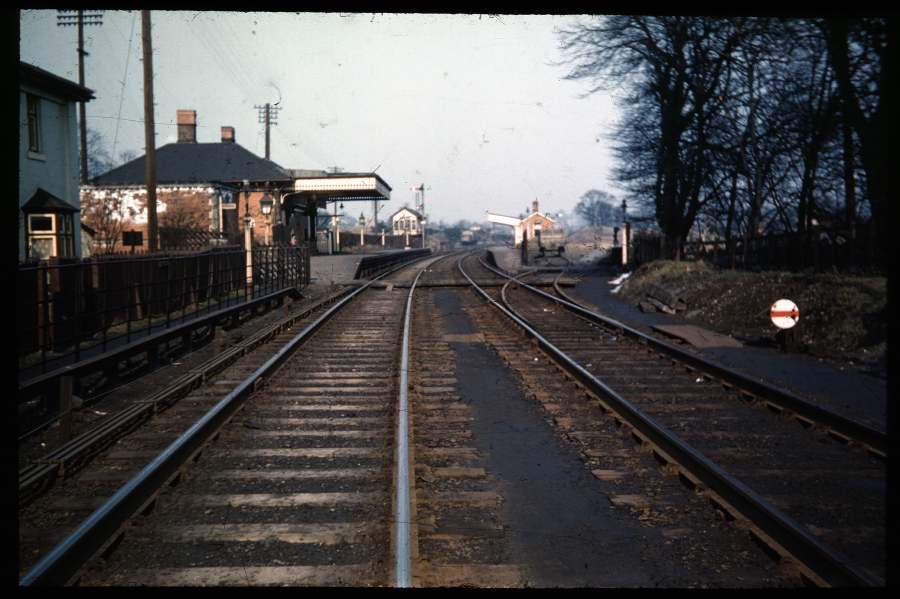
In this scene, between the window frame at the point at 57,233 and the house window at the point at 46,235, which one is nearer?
the window frame at the point at 57,233

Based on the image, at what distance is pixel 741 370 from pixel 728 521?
509 cm

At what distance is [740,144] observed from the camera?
70.2 feet

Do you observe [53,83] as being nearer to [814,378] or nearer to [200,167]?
[200,167]

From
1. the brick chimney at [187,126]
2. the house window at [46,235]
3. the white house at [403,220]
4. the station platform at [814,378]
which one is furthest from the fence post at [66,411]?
the white house at [403,220]

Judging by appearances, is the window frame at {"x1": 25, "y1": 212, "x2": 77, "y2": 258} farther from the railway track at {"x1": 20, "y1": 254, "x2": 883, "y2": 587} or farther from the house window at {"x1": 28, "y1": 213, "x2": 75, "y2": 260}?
the railway track at {"x1": 20, "y1": 254, "x2": 883, "y2": 587}

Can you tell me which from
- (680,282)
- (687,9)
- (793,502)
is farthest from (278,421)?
(680,282)

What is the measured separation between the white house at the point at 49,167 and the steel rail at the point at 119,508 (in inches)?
646

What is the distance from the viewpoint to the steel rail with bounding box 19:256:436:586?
3266 mm

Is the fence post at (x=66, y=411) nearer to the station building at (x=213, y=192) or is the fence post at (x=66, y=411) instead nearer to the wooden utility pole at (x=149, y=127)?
the wooden utility pole at (x=149, y=127)

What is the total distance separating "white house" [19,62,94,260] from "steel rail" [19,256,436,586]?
16.4 metres

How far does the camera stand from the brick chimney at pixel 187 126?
4681 cm

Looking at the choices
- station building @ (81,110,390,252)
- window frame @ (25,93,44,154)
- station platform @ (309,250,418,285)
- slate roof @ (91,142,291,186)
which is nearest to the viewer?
window frame @ (25,93,44,154)

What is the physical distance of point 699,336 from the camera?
11.7 m

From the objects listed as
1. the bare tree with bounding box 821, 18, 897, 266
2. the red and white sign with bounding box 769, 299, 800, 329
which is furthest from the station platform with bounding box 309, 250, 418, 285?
the red and white sign with bounding box 769, 299, 800, 329
